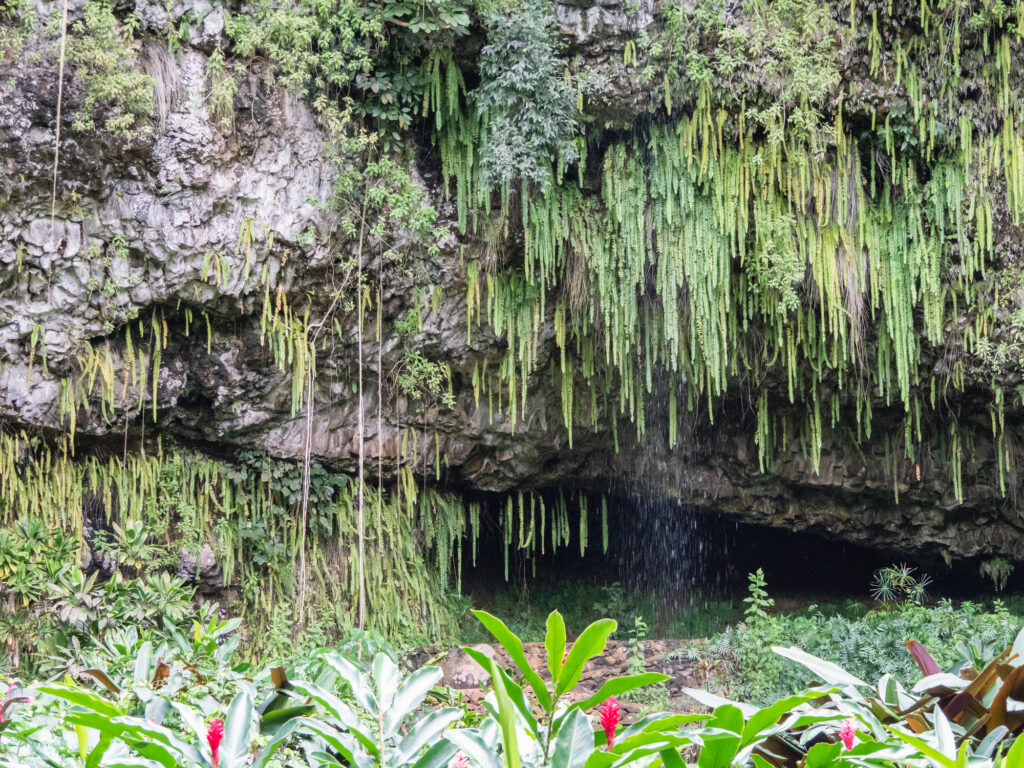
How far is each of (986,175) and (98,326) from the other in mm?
6370

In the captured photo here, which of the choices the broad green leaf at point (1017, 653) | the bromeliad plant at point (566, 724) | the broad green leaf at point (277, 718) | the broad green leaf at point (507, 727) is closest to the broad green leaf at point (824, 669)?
the bromeliad plant at point (566, 724)

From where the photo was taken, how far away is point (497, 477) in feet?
23.1

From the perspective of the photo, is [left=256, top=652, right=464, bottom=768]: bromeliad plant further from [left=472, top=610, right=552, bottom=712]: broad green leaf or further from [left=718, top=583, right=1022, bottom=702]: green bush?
[left=718, top=583, right=1022, bottom=702]: green bush

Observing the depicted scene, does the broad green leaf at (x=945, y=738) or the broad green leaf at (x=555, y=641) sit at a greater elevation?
the broad green leaf at (x=555, y=641)

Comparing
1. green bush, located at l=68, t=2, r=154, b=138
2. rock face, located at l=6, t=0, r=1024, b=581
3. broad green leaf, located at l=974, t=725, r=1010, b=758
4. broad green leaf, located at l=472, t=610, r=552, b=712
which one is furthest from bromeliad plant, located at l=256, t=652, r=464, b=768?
green bush, located at l=68, t=2, r=154, b=138

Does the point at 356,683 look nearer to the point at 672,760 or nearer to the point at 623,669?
the point at 672,760

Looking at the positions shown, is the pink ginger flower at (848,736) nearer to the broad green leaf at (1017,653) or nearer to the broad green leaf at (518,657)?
the broad green leaf at (518,657)

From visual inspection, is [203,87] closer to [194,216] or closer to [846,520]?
[194,216]

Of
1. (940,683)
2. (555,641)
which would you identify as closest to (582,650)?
(555,641)

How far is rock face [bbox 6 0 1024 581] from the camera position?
5.05 meters

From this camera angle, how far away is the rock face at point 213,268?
5055 millimetres

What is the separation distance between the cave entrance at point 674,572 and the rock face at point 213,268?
7.00 feet

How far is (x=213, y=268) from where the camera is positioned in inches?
209

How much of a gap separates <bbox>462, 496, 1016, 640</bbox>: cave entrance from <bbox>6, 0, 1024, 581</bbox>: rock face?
2.13 m
